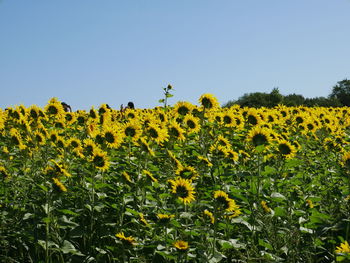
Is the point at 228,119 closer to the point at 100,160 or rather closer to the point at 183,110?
the point at 183,110

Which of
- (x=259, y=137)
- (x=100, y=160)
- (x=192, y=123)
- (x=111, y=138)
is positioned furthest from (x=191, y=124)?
(x=100, y=160)

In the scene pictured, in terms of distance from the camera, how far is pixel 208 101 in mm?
6016

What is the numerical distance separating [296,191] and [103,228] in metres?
2.19

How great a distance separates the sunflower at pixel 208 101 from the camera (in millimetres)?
6004

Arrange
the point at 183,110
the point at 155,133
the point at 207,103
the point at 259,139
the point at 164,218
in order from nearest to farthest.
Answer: the point at 164,218 → the point at 259,139 → the point at 155,133 → the point at 207,103 → the point at 183,110

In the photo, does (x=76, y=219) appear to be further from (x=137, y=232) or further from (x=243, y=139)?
(x=243, y=139)

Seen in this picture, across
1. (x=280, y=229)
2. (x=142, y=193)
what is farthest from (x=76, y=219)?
(x=280, y=229)

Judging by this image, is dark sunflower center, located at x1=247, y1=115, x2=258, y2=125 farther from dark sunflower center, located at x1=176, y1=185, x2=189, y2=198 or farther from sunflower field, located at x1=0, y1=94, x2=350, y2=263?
dark sunflower center, located at x1=176, y1=185, x2=189, y2=198

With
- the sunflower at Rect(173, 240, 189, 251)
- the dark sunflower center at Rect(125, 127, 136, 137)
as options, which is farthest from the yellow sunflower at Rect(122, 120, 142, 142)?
the sunflower at Rect(173, 240, 189, 251)

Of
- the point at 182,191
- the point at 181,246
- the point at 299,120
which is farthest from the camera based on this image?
the point at 299,120

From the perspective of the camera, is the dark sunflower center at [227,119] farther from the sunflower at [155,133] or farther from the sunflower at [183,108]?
the sunflower at [155,133]

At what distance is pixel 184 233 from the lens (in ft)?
12.3

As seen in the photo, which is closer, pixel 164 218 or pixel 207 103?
pixel 164 218

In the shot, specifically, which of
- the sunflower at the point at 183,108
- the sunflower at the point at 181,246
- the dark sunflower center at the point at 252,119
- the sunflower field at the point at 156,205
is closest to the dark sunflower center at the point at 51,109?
the sunflower field at the point at 156,205
